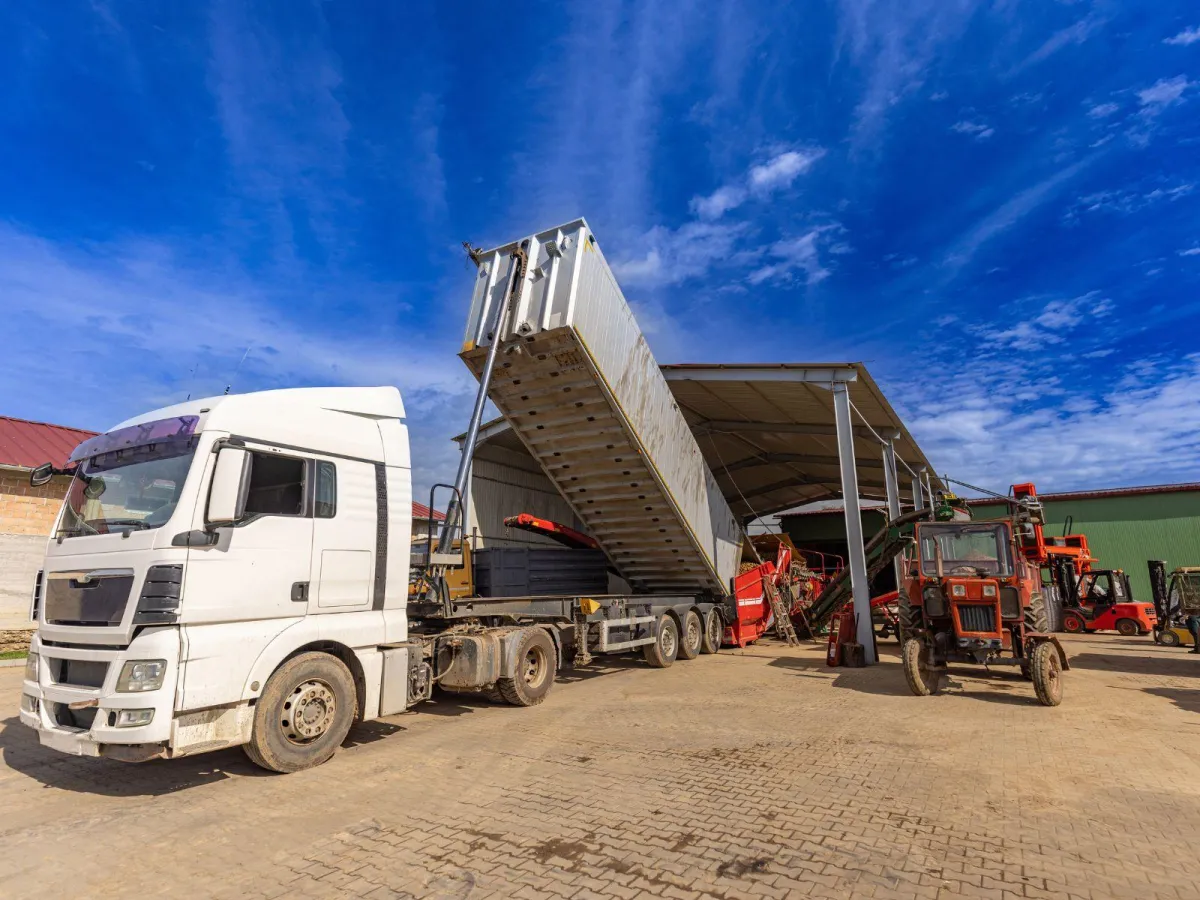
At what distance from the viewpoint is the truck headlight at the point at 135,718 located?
167 inches

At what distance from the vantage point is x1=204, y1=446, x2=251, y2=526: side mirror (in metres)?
4.59

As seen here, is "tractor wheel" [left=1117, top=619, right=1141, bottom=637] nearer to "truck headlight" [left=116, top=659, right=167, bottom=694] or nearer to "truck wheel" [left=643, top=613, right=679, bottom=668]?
"truck wheel" [left=643, top=613, right=679, bottom=668]

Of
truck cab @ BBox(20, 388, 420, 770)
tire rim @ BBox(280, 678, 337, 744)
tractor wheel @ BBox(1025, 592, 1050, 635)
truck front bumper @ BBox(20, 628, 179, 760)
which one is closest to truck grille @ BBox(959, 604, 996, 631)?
tractor wheel @ BBox(1025, 592, 1050, 635)

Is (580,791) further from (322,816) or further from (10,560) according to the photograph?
(10,560)

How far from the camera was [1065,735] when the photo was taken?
6398 mm

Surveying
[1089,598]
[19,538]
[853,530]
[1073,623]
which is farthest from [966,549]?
[19,538]

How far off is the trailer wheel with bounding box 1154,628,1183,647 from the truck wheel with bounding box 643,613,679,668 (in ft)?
40.7

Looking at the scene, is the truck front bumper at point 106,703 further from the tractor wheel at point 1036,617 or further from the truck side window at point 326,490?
the tractor wheel at point 1036,617

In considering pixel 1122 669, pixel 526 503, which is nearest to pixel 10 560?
pixel 526 503

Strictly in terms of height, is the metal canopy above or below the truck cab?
above

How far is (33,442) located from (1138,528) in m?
31.5

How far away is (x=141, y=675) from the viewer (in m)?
4.31

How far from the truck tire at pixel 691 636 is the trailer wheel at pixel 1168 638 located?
11.7 metres

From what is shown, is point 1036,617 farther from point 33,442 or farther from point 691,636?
point 33,442
